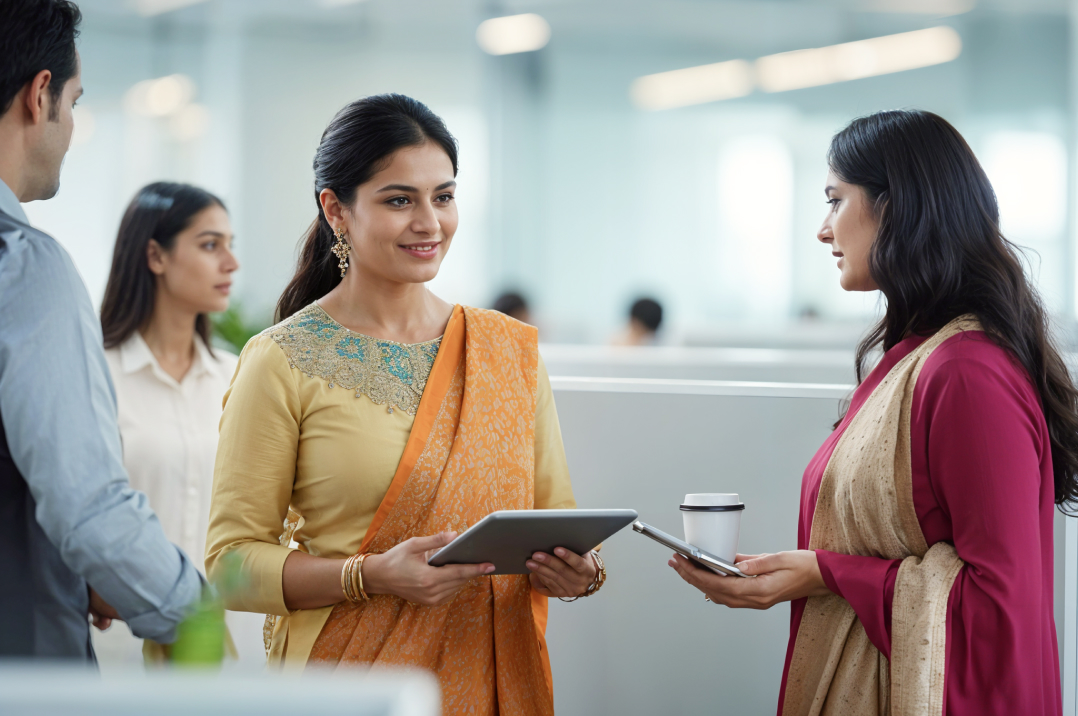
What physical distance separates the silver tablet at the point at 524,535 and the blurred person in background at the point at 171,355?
1.18 meters

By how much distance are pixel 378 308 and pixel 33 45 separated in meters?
0.66

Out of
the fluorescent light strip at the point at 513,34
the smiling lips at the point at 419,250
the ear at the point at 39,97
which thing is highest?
the fluorescent light strip at the point at 513,34

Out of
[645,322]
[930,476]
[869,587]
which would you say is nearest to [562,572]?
[869,587]

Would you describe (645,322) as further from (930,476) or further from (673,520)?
(930,476)

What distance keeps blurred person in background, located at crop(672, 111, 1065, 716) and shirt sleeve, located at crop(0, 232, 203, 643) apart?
0.79 meters

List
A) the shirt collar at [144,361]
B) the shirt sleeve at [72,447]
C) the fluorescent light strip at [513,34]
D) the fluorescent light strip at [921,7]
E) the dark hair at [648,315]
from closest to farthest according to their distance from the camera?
the shirt sleeve at [72,447] → the shirt collar at [144,361] → the dark hair at [648,315] → the fluorescent light strip at [921,7] → the fluorescent light strip at [513,34]

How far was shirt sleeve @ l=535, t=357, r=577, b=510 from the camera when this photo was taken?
1.60 m

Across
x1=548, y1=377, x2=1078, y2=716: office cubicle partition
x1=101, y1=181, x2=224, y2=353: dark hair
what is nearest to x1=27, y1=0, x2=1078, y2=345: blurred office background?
x1=101, y1=181, x2=224, y2=353: dark hair

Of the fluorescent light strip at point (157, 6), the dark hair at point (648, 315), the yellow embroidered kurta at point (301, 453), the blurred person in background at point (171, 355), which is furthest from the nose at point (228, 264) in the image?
the fluorescent light strip at point (157, 6)

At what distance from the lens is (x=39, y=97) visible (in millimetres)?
1097

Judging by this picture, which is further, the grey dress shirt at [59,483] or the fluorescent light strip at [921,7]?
the fluorescent light strip at [921,7]

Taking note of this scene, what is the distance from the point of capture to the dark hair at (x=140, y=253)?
95.7 inches

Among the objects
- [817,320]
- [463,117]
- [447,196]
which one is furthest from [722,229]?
[447,196]

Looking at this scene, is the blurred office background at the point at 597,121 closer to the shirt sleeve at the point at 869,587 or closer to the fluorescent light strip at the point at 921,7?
the fluorescent light strip at the point at 921,7
